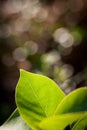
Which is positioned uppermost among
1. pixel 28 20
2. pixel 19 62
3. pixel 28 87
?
pixel 28 87

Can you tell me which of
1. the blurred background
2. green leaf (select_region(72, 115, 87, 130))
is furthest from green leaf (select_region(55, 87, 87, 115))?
the blurred background

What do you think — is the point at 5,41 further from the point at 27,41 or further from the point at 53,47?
the point at 53,47

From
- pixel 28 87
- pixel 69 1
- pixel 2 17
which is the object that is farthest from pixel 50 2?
pixel 28 87

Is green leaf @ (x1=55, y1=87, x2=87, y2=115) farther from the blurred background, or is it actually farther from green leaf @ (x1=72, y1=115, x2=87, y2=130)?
the blurred background

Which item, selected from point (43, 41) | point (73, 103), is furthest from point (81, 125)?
point (43, 41)

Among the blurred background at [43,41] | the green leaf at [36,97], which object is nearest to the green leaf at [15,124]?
the green leaf at [36,97]

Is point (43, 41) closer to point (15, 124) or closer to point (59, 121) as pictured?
point (15, 124)
